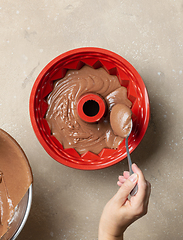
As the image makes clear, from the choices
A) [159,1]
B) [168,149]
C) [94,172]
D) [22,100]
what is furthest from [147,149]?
[159,1]

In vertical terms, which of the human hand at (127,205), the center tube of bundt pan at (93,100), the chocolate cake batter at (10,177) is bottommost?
the human hand at (127,205)

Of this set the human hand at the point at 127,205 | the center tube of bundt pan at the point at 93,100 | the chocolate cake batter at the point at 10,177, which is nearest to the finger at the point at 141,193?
the human hand at the point at 127,205

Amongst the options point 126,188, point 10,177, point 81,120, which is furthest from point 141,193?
point 10,177

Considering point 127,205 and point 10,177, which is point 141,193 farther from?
point 10,177

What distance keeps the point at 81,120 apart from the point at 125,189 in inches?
16.7

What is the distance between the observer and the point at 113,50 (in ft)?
4.35

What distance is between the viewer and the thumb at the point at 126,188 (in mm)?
913

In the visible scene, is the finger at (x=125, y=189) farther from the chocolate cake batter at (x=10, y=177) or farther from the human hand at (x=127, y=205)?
the chocolate cake batter at (x=10, y=177)

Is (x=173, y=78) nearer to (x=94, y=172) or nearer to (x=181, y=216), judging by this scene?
(x=94, y=172)

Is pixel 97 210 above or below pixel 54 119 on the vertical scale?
below

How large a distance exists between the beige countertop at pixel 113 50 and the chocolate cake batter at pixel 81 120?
0.23 m

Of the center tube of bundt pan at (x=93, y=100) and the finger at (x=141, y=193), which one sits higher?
the center tube of bundt pan at (x=93, y=100)

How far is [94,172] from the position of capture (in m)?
1.31

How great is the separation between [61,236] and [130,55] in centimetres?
119
